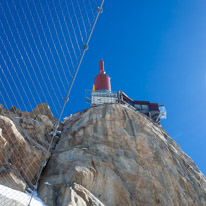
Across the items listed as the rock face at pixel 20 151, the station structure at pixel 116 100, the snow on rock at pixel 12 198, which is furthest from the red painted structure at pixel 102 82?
the snow on rock at pixel 12 198

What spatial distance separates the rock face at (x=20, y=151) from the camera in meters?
19.1

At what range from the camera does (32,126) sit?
1051 inches

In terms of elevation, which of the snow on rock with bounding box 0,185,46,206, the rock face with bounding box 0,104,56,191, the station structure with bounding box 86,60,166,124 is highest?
the station structure with bounding box 86,60,166,124

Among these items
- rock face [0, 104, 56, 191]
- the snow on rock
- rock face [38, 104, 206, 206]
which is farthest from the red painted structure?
the snow on rock

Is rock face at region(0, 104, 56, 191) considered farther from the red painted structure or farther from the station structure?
the red painted structure

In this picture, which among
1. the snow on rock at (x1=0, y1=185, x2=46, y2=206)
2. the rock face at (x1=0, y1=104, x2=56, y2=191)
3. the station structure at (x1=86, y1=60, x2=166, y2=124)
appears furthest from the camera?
the station structure at (x1=86, y1=60, x2=166, y2=124)

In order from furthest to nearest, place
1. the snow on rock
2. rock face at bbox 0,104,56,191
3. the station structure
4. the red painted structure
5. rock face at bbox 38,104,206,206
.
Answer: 1. the red painted structure
2. the station structure
3. rock face at bbox 38,104,206,206
4. rock face at bbox 0,104,56,191
5. the snow on rock

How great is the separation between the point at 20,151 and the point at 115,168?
820 cm

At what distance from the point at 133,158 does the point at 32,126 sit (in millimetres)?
10217

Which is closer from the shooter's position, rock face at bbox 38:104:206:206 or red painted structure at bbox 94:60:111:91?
rock face at bbox 38:104:206:206

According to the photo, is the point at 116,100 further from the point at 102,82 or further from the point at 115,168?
the point at 115,168

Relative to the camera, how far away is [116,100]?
160 feet

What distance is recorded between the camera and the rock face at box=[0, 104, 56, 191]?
19109 mm

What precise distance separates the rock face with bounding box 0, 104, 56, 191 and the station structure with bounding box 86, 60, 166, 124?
2179 cm
